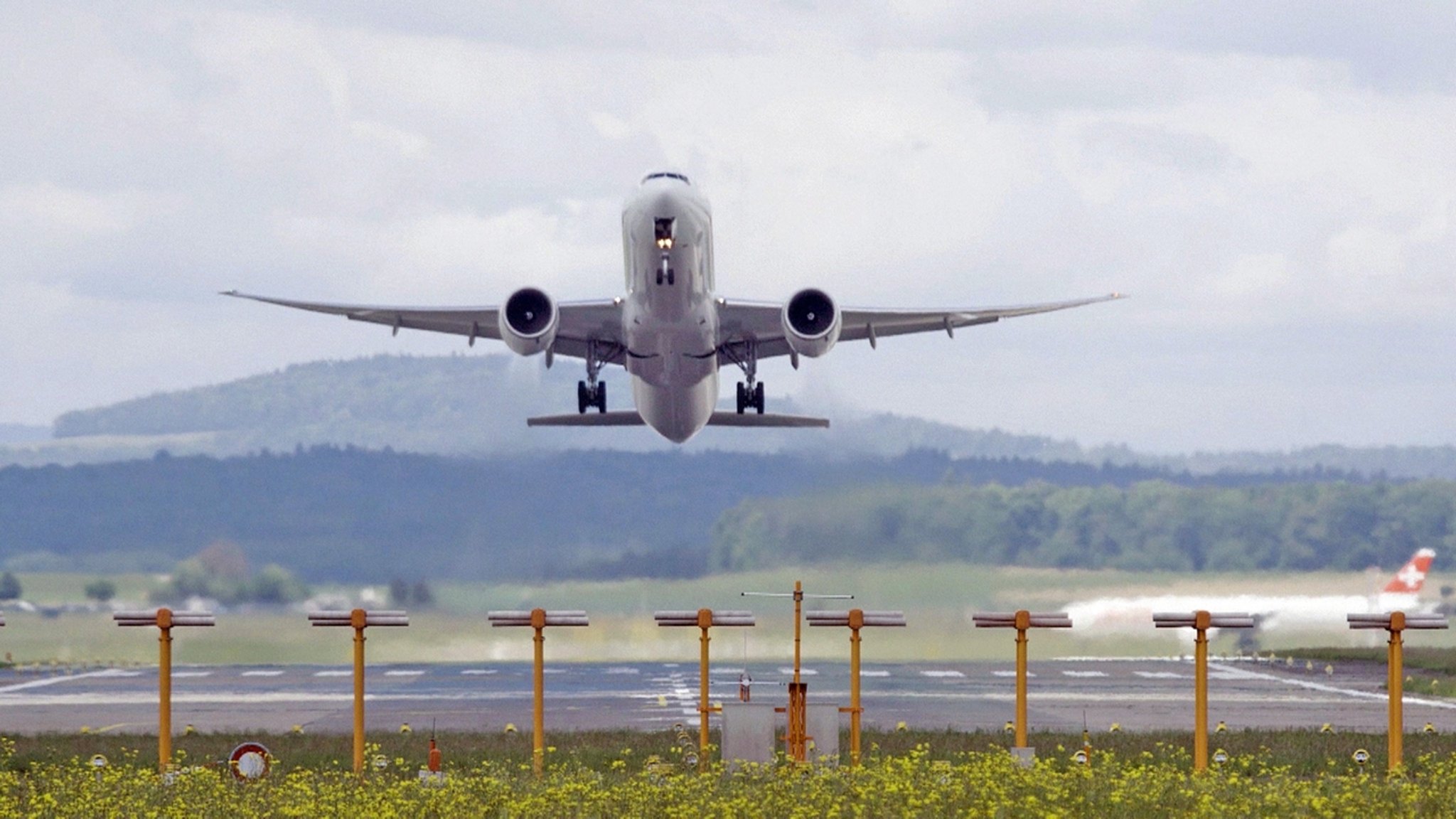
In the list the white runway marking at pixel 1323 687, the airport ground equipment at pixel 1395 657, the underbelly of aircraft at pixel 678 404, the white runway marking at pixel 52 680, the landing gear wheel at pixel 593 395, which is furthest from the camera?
the white runway marking at pixel 52 680

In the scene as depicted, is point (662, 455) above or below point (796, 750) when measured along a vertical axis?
above

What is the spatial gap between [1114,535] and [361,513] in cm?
1720

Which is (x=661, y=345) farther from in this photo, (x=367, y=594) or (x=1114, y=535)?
(x=1114, y=535)

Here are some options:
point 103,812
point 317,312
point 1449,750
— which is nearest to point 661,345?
point 317,312

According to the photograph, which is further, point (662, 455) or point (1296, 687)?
point (662, 455)

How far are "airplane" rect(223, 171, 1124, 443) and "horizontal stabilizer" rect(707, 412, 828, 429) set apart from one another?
1.3 inches

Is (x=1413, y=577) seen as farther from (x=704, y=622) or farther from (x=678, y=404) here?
(x=704, y=622)

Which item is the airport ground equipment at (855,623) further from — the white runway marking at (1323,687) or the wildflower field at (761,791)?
the white runway marking at (1323,687)

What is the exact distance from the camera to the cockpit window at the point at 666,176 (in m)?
32.8

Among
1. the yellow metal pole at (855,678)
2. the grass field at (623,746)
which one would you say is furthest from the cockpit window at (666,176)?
the yellow metal pole at (855,678)

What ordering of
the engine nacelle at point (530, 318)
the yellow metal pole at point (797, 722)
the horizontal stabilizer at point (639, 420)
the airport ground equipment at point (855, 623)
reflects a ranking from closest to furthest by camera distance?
the airport ground equipment at point (855, 623), the yellow metal pole at point (797, 722), the engine nacelle at point (530, 318), the horizontal stabilizer at point (639, 420)

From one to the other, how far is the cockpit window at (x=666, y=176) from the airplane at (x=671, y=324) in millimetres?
47

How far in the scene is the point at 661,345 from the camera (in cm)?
3378

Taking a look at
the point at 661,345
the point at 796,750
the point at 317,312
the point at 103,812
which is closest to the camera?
the point at 103,812
